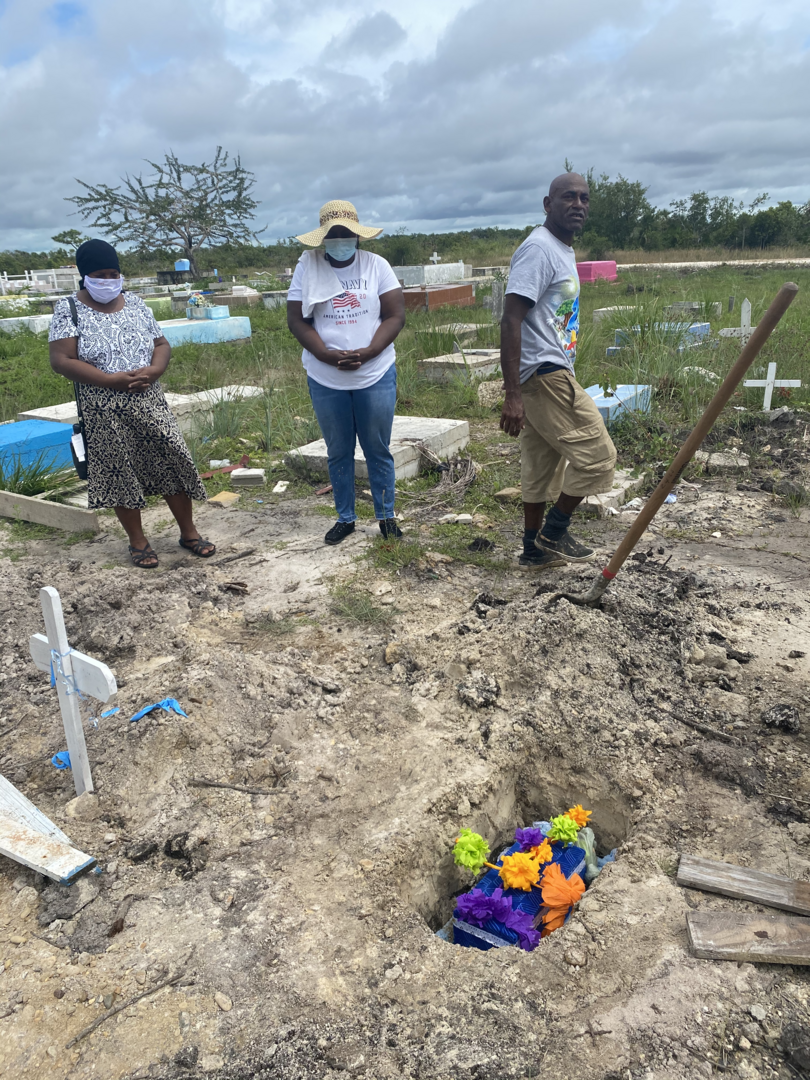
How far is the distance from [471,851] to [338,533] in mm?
2566

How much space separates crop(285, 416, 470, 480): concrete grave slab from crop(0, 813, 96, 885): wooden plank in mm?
3765

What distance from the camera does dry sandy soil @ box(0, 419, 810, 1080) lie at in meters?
1.67

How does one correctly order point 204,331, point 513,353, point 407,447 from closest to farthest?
point 513,353, point 407,447, point 204,331

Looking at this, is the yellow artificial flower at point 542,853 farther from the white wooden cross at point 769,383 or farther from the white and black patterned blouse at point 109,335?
the white wooden cross at point 769,383

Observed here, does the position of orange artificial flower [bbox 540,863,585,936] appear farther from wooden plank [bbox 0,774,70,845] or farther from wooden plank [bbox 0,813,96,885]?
wooden plank [bbox 0,774,70,845]

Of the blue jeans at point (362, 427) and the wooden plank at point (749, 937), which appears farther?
the blue jeans at point (362, 427)

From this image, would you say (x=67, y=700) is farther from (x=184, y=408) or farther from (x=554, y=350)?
(x=184, y=408)

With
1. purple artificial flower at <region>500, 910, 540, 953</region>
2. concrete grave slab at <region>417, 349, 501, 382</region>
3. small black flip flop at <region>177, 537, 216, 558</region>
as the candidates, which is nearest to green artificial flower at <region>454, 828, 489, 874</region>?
purple artificial flower at <region>500, 910, 540, 953</region>

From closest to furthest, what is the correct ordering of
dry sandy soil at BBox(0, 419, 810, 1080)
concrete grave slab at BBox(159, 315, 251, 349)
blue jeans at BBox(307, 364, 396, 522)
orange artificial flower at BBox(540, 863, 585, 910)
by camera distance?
dry sandy soil at BBox(0, 419, 810, 1080)
orange artificial flower at BBox(540, 863, 585, 910)
blue jeans at BBox(307, 364, 396, 522)
concrete grave slab at BBox(159, 315, 251, 349)

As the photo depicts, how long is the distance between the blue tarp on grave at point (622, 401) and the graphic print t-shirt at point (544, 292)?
9.30ft

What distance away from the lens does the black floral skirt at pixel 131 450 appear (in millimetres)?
4043

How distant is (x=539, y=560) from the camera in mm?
4090

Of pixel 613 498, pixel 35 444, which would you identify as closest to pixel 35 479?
pixel 35 444

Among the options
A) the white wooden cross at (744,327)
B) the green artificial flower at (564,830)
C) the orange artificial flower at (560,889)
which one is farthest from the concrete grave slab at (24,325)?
the orange artificial flower at (560,889)
